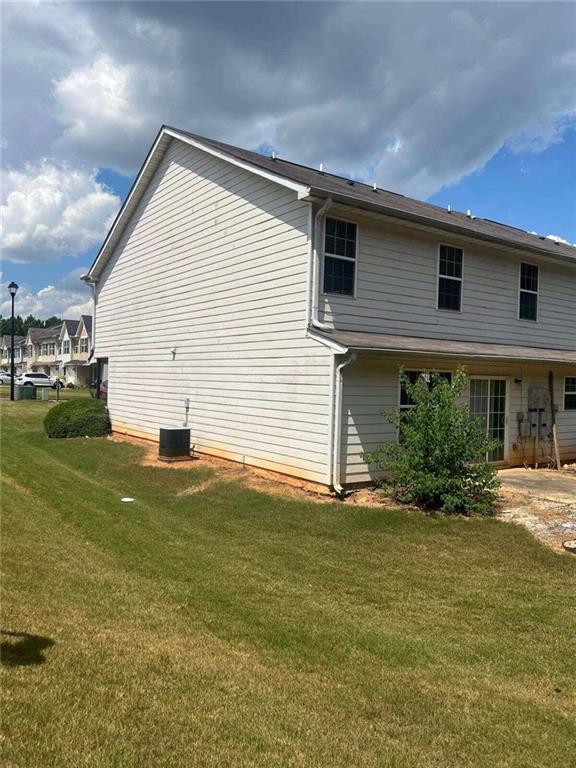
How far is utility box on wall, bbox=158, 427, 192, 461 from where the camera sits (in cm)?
1351

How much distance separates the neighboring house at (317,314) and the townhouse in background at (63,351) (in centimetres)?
4000

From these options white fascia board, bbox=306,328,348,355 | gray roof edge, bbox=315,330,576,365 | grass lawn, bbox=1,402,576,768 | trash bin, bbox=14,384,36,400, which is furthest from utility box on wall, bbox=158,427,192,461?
trash bin, bbox=14,384,36,400

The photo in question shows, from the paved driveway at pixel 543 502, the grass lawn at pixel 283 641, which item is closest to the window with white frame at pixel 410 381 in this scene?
the paved driveway at pixel 543 502

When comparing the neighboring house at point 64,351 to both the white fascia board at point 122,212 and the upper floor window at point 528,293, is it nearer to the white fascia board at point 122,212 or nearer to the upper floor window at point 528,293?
the white fascia board at point 122,212

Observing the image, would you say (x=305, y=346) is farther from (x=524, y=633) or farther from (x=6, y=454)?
(x=6, y=454)

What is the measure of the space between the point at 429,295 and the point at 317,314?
324 cm

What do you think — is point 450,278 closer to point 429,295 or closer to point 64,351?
point 429,295

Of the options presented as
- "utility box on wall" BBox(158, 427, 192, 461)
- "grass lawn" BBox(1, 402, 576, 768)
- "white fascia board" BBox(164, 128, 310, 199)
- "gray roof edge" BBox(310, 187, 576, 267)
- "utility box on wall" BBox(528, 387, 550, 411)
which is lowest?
"grass lawn" BBox(1, 402, 576, 768)

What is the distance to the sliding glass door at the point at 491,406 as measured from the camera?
12.8 m

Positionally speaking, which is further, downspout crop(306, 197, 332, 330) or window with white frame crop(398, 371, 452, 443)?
window with white frame crop(398, 371, 452, 443)

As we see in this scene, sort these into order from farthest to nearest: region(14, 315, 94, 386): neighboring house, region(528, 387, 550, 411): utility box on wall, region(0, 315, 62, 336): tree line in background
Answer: region(0, 315, 62, 336): tree line in background < region(14, 315, 94, 386): neighboring house < region(528, 387, 550, 411): utility box on wall

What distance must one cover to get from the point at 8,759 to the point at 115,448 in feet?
44.3

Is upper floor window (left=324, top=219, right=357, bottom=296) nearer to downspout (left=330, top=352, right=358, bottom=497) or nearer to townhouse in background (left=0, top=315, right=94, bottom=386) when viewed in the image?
downspout (left=330, top=352, right=358, bottom=497)

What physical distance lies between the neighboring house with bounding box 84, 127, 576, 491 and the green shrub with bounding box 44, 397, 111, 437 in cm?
158
